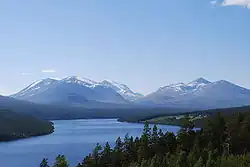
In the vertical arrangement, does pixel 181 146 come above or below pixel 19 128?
below

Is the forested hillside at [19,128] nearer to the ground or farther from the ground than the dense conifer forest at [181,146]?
farther from the ground

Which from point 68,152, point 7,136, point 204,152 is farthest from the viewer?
point 7,136

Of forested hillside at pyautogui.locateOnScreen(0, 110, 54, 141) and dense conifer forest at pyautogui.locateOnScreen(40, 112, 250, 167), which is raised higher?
forested hillside at pyautogui.locateOnScreen(0, 110, 54, 141)

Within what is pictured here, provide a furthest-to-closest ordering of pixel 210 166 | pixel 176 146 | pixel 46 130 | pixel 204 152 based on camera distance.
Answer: pixel 46 130
pixel 176 146
pixel 204 152
pixel 210 166

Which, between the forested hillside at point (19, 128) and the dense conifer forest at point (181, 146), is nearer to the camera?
the dense conifer forest at point (181, 146)

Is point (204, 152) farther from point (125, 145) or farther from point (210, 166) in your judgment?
point (125, 145)

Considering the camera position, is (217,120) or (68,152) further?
(68,152)

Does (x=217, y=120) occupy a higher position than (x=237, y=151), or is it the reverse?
(x=217, y=120)

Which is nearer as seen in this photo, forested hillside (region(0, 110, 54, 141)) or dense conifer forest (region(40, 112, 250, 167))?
dense conifer forest (region(40, 112, 250, 167))

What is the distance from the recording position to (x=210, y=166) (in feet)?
144

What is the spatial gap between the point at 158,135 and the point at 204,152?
72.2 ft

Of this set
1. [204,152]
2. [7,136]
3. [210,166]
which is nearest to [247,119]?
[204,152]

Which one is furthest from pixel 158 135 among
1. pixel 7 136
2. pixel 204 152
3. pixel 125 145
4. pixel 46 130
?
pixel 46 130

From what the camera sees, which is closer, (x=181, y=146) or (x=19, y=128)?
(x=181, y=146)
